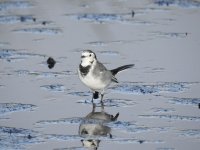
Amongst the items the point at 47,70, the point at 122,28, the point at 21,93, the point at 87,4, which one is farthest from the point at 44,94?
the point at 87,4

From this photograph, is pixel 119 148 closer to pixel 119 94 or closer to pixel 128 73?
pixel 119 94

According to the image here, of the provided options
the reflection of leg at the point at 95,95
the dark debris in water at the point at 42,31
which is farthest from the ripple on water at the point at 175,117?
the dark debris in water at the point at 42,31

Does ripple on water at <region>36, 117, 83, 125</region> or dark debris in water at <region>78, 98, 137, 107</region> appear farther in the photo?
dark debris in water at <region>78, 98, 137, 107</region>

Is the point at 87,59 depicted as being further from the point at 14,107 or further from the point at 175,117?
the point at 175,117

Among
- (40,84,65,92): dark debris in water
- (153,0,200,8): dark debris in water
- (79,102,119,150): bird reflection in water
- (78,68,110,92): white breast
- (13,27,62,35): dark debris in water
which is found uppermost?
(153,0,200,8): dark debris in water

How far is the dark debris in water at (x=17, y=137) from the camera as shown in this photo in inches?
380

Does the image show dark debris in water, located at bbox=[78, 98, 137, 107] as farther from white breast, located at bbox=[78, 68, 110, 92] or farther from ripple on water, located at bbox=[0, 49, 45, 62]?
ripple on water, located at bbox=[0, 49, 45, 62]

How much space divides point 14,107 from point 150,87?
6.59 feet

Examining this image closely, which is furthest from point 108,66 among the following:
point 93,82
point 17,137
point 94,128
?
point 17,137

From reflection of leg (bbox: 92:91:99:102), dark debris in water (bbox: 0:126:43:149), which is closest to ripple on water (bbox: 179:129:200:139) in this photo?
dark debris in water (bbox: 0:126:43:149)

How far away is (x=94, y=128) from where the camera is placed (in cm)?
1046

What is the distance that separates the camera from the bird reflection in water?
9866 mm

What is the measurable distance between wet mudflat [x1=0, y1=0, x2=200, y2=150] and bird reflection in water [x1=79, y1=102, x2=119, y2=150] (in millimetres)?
11

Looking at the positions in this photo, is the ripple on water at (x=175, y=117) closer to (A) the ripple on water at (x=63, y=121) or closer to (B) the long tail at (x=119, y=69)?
(A) the ripple on water at (x=63, y=121)
